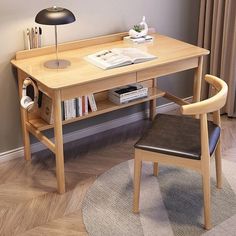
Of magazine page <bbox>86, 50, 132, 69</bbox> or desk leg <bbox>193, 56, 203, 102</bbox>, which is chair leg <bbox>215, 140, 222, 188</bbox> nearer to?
desk leg <bbox>193, 56, 203, 102</bbox>

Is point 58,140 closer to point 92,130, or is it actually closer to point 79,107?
point 79,107

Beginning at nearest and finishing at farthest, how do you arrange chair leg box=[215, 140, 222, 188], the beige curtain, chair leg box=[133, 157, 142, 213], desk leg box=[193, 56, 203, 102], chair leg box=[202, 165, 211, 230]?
chair leg box=[202, 165, 211, 230] → chair leg box=[133, 157, 142, 213] → chair leg box=[215, 140, 222, 188] → desk leg box=[193, 56, 203, 102] → the beige curtain

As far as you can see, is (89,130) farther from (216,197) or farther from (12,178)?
(216,197)

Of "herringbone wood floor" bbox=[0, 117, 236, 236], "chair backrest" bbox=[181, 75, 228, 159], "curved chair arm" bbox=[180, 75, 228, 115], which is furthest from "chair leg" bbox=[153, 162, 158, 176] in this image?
"curved chair arm" bbox=[180, 75, 228, 115]

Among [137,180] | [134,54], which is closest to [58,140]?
[137,180]

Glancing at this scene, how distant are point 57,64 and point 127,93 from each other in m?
0.59

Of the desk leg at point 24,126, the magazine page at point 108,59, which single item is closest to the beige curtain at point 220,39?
the magazine page at point 108,59

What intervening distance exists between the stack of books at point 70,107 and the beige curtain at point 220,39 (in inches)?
47.2

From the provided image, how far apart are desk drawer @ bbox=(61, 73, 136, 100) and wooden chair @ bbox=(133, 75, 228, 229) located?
0.34m

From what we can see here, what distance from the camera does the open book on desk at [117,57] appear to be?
8.92ft

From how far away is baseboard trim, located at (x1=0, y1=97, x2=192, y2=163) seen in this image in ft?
10.1

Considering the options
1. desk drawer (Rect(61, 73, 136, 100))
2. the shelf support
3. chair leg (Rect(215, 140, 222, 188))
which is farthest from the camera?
the shelf support

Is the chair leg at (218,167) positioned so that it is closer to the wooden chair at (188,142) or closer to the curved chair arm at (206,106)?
the wooden chair at (188,142)

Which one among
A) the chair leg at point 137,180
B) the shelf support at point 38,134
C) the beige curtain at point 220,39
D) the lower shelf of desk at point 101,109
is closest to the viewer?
the chair leg at point 137,180
